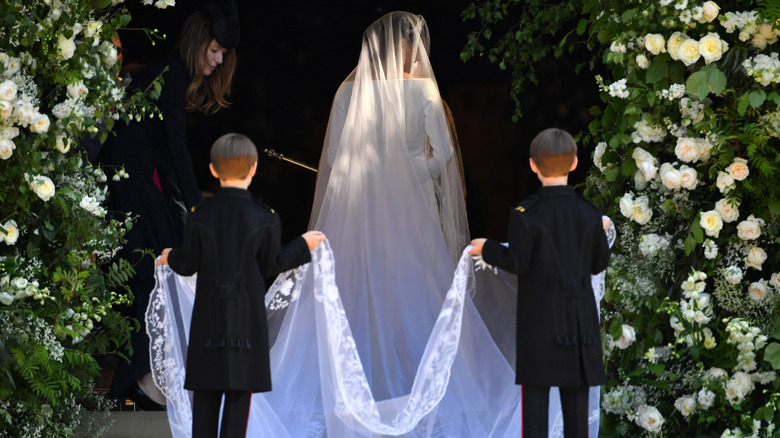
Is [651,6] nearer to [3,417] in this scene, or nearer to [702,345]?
[702,345]

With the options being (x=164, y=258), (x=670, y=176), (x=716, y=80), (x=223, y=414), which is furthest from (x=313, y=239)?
(x=716, y=80)

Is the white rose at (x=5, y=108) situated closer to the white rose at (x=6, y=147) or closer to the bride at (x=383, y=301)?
the white rose at (x=6, y=147)

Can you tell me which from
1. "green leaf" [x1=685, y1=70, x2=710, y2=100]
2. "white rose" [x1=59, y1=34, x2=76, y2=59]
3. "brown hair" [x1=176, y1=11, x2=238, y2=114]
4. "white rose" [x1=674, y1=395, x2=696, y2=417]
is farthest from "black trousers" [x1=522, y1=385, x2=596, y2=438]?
"brown hair" [x1=176, y1=11, x2=238, y2=114]

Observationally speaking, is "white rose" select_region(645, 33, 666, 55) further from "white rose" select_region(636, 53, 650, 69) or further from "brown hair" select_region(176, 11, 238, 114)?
"brown hair" select_region(176, 11, 238, 114)

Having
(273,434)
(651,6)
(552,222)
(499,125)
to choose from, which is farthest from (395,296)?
(499,125)

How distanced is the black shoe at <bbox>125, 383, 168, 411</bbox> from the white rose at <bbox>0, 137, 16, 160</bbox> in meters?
1.62

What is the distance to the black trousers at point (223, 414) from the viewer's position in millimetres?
3297

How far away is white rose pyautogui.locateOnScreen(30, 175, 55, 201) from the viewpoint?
3707mm

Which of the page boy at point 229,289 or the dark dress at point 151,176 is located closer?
the page boy at point 229,289

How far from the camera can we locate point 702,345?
12.4 ft

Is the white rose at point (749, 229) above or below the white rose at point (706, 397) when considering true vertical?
above

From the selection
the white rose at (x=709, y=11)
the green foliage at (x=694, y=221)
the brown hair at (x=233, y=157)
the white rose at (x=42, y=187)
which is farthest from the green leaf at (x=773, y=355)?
the white rose at (x=42, y=187)

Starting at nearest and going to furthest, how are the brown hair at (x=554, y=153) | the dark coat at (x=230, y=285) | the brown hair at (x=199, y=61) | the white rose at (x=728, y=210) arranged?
the dark coat at (x=230, y=285) → the brown hair at (x=554, y=153) → the white rose at (x=728, y=210) → the brown hair at (x=199, y=61)

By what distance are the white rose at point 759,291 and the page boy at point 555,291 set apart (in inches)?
27.6
